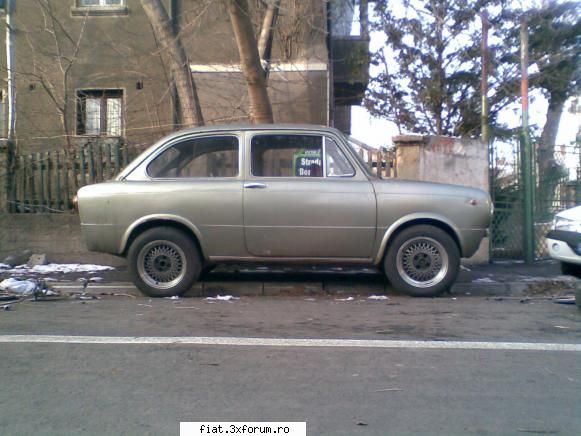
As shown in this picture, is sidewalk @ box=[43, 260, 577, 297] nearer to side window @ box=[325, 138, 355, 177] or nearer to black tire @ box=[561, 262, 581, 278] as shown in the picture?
black tire @ box=[561, 262, 581, 278]

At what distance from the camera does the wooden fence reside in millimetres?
9898

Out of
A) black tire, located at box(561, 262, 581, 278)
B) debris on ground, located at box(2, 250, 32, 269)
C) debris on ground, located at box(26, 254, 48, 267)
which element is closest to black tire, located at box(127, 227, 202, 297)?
debris on ground, located at box(26, 254, 48, 267)

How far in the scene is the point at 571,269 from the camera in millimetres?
8078

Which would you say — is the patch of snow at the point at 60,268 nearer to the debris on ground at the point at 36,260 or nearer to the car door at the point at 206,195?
the debris on ground at the point at 36,260

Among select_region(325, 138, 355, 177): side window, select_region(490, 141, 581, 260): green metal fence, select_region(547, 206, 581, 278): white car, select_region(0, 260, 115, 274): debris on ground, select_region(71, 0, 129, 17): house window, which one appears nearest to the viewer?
select_region(325, 138, 355, 177): side window

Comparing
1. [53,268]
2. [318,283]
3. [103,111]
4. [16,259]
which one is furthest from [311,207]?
[103,111]

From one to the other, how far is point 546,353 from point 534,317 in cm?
145

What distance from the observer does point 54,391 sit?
13.5 feet

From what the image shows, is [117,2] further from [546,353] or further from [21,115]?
[546,353]

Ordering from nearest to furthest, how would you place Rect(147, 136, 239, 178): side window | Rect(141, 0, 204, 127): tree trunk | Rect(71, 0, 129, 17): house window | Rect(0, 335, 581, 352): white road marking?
Rect(0, 335, 581, 352): white road marking, Rect(147, 136, 239, 178): side window, Rect(141, 0, 204, 127): tree trunk, Rect(71, 0, 129, 17): house window

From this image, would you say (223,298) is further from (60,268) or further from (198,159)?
(60,268)

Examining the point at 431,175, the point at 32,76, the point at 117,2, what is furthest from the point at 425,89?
the point at 32,76

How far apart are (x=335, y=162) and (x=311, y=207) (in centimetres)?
63

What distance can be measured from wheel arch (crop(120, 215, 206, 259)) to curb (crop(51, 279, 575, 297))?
0.65 metres
